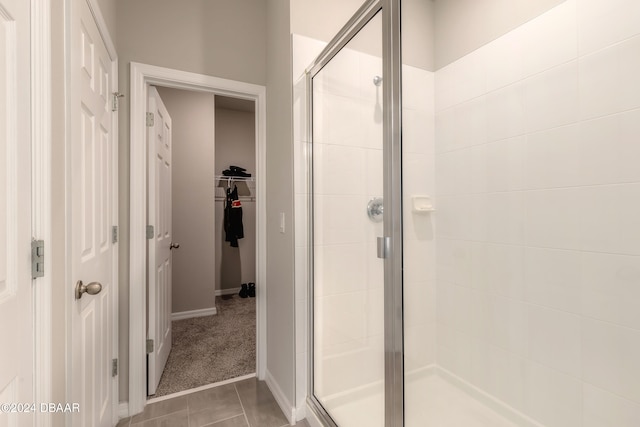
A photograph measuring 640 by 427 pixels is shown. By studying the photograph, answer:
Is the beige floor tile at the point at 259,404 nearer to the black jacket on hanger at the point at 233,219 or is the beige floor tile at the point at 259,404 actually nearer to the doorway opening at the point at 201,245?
the doorway opening at the point at 201,245

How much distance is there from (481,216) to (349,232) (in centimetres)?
65

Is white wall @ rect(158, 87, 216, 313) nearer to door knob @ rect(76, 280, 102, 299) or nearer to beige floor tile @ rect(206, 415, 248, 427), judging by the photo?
beige floor tile @ rect(206, 415, 248, 427)

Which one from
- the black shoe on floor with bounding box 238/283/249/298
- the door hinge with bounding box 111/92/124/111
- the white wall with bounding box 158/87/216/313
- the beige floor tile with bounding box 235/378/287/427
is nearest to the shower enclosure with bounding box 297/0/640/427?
the beige floor tile with bounding box 235/378/287/427

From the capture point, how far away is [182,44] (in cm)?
191

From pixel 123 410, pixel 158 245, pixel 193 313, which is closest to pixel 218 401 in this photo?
pixel 123 410

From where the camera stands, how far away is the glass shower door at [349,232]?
128 cm

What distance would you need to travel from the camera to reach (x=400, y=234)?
3.68ft

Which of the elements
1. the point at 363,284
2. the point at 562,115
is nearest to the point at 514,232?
the point at 562,115

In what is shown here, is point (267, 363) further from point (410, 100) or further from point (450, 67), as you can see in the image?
point (450, 67)
